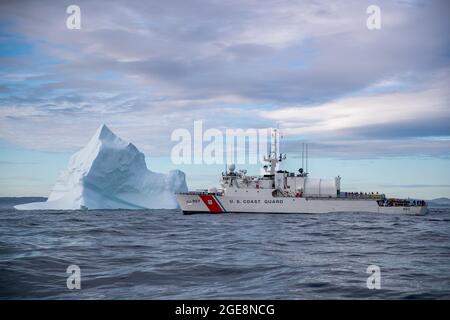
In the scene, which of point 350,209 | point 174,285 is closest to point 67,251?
point 174,285

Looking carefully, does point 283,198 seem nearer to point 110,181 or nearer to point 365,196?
point 365,196

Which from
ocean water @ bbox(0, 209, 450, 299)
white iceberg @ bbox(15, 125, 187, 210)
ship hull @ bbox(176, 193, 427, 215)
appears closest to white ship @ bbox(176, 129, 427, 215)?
ship hull @ bbox(176, 193, 427, 215)

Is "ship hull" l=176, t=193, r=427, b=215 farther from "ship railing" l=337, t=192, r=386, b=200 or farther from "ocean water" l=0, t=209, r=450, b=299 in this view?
"ocean water" l=0, t=209, r=450, b=299

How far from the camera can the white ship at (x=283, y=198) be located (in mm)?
67375

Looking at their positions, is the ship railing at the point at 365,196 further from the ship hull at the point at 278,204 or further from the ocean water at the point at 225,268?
the ocean water at the point at 225,268

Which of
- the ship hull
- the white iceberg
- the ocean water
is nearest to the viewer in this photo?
the ocean water

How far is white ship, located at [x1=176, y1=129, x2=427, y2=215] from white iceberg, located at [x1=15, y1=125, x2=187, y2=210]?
22849 mm

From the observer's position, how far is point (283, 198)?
221 feet

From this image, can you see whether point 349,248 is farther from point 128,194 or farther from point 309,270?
point 128,194

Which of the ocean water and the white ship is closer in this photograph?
the ocean water

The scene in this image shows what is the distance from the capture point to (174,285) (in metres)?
15.3

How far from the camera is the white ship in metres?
67.4

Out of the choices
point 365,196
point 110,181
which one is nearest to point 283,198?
point 365,196
